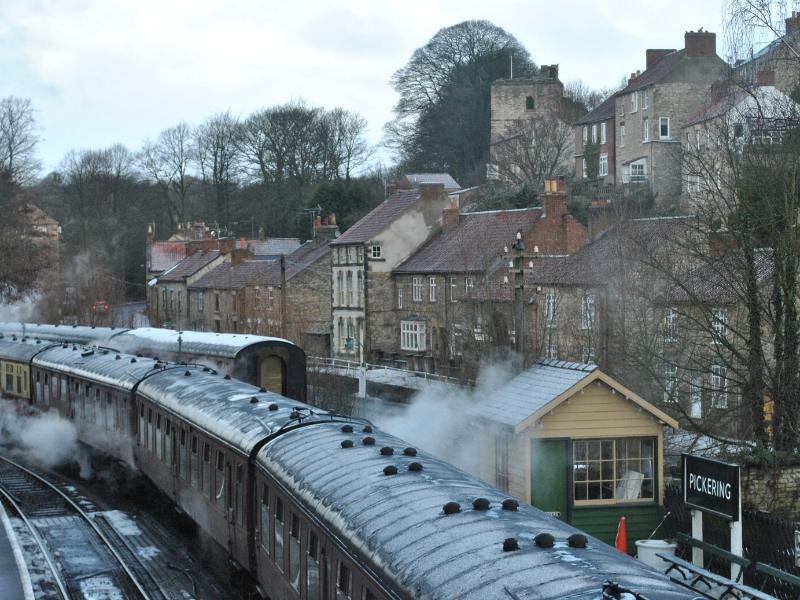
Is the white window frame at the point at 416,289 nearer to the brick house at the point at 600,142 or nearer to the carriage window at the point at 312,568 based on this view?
the brick house at the point at 600,142

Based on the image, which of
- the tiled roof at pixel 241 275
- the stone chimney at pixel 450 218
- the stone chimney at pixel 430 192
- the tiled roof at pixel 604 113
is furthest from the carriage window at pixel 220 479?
the tiled roof at pixel 604 113

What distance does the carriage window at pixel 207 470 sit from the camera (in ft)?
54.6

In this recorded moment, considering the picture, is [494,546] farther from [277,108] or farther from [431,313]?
[277,108]

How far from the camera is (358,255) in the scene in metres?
53.3

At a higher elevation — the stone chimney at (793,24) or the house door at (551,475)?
the stone chimney at (793,24)

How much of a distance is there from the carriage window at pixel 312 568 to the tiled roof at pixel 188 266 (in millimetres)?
58662

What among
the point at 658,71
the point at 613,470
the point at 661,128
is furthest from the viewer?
the point at 658,71

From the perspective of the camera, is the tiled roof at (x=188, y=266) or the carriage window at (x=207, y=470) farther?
the tiled roof at (x=188, y=266)

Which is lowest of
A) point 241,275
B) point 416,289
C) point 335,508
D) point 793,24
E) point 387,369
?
point 387,369

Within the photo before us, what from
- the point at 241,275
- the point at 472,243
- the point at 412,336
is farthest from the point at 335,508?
the point at 241,275

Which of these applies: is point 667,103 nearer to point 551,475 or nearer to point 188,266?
point 188,266

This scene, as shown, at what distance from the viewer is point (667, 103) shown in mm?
66875

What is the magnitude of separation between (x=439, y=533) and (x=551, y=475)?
10249 mm

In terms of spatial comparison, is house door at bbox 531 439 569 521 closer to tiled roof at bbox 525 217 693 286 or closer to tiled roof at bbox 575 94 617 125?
tiled roof at bbox 525 217 693 286
